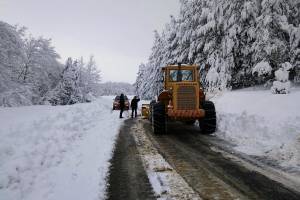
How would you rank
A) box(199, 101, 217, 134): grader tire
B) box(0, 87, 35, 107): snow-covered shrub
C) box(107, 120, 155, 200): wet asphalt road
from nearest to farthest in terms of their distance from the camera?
box(107, 120, 155, 200): wet asphalt road < box(199, 101, 217, 134): grader tire < box(0, 87, 35, 107): snow-covered shrub

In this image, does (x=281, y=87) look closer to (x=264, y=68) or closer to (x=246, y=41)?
(x=264, y=68)

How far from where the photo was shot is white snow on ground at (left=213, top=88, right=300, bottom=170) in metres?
8.79

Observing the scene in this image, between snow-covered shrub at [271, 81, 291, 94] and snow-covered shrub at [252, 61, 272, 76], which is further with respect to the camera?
snow-covered shrub at [252, 61, 272, 76]

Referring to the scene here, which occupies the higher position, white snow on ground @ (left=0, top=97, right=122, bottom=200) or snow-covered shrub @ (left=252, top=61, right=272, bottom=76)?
snow-covered shrub @ (left=252, top=61, right=272, bottom=76)

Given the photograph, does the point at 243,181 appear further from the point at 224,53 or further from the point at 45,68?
the point at 45,68

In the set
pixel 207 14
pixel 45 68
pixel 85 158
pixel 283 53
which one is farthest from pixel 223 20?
pixel 45 68

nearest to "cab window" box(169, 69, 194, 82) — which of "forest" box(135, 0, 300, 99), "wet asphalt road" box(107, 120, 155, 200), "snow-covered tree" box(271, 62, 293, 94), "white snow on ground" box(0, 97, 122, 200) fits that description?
"forest" box(135, 0, 300, 99)

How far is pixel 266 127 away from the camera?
10812 mm

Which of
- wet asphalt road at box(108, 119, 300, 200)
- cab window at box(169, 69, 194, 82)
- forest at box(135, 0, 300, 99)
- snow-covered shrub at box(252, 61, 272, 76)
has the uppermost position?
forest at box(135, 0, 300, 99)

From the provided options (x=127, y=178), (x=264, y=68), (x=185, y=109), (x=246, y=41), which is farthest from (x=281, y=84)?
(x=127, y=178)

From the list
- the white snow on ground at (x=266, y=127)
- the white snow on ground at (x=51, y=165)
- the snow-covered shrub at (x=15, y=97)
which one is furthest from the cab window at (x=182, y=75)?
the snow-covered shrub at (x=15, y=97)

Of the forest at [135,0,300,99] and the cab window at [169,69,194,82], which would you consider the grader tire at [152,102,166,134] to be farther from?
the forest at [135,0,300,99]

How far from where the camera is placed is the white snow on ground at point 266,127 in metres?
8.79

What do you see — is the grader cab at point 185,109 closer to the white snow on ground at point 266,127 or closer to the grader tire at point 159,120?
the grader tire at point 159,120
